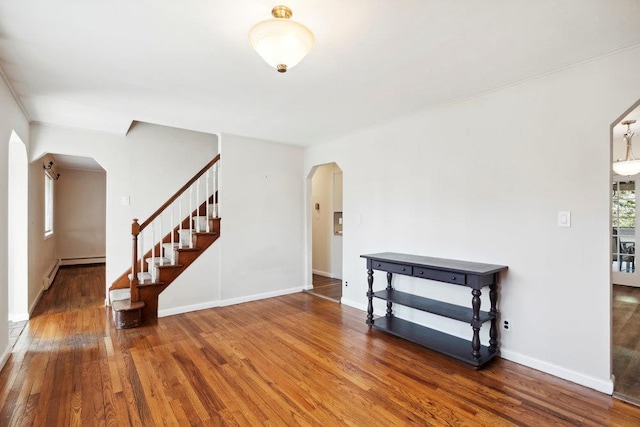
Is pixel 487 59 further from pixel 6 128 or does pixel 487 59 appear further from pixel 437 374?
pixel 6 128

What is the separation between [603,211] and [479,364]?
1552 mm

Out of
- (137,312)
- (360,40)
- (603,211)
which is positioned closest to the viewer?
(360,40)

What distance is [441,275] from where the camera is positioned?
9.78ft

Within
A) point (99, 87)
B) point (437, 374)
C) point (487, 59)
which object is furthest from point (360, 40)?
point (437, 374)

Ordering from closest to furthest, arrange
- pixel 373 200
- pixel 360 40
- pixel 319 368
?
pixel 360 40, pixel 319 368, pixel 373 200

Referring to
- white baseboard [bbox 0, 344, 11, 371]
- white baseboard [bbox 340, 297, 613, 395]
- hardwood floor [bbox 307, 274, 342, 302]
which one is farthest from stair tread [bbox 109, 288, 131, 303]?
white baseboard [bbox 340, 297, 613, 395]

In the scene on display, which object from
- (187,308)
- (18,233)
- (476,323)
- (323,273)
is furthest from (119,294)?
(476,323)

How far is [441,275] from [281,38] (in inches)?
94.5

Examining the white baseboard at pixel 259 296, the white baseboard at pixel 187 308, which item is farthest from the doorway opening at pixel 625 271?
the white baseboard at pixel 187 308

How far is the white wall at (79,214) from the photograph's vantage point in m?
7.91

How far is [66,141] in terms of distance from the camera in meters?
4.34

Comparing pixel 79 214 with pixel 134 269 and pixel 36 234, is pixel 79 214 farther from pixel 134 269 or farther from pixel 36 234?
pixel 134 269

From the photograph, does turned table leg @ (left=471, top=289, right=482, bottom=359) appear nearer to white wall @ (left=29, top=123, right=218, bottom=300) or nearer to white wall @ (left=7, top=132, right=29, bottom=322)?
white wall @ (left=29, top=123, right=218, bottom=300)

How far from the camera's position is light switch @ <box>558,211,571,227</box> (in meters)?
2.57
